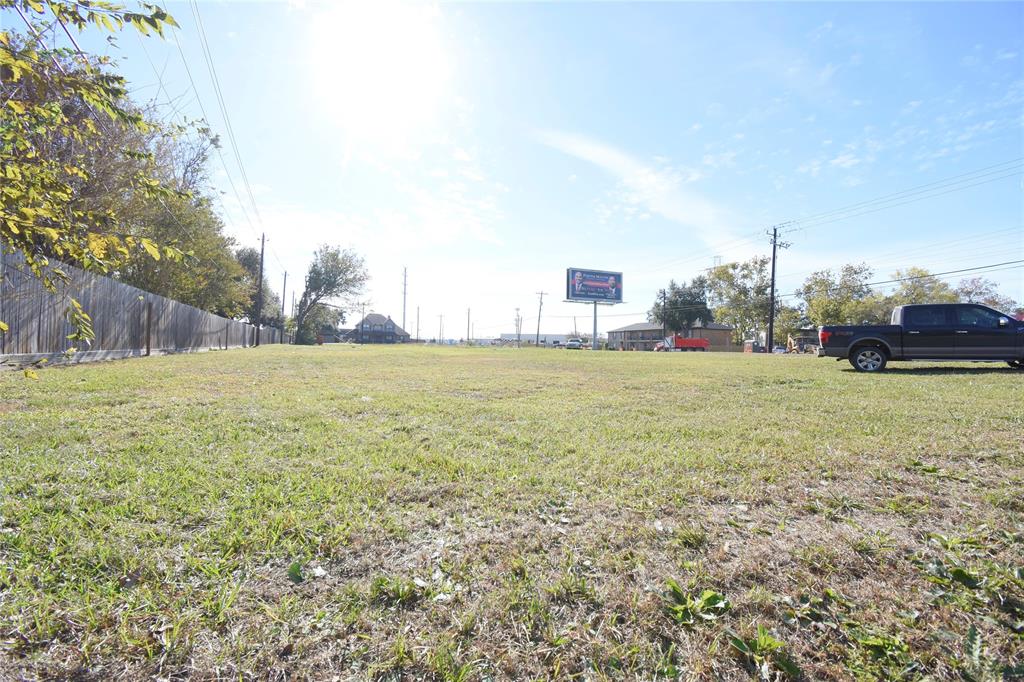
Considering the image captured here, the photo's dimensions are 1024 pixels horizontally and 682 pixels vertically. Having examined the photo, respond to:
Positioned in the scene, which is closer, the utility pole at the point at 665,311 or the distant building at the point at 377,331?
the utility pole at the point at 665,311

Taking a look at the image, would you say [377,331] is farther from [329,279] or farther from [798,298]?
[798,298]

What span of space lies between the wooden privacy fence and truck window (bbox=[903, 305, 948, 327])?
15.2 m

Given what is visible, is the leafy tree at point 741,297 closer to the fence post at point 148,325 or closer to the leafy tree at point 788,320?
the leafy tree at point 788,320

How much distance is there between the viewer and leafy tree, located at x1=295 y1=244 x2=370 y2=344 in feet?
174

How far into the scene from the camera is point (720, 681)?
1.38 meters

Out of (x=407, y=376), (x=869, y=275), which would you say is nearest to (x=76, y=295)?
(x=407, y=376)

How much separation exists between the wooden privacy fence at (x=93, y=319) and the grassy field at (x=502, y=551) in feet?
Answer: 4.95

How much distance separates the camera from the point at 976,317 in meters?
10.2

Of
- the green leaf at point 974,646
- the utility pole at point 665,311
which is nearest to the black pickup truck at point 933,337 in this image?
the green leaf at point 974,646

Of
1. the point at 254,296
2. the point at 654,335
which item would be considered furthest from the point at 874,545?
the point at 654,335

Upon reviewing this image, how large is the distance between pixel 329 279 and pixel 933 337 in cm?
5469

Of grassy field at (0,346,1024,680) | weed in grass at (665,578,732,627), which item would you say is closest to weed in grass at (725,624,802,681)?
grassy field at (0,346,1024,680)

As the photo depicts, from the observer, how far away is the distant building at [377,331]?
288 ft

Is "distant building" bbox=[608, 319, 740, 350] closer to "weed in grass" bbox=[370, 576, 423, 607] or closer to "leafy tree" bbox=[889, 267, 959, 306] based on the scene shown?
"leafy tree" bbox=[889, 267, 959, 306]
